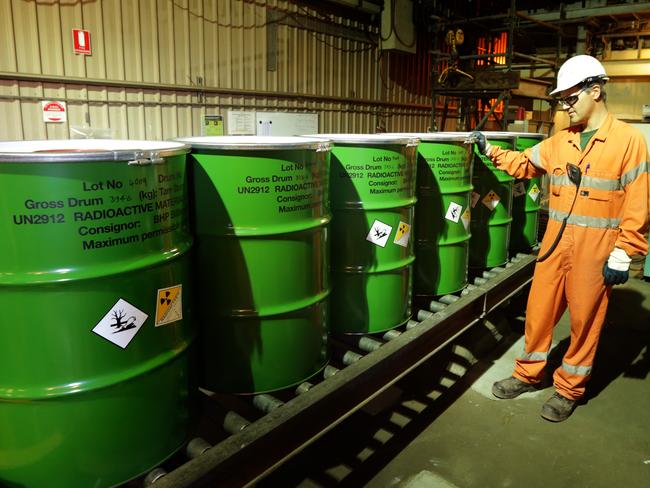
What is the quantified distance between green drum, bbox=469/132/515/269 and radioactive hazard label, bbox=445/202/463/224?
20.1 inches

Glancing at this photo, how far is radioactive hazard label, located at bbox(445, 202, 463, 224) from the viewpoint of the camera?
9.79 feet

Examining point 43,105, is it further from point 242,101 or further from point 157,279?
point 157,279

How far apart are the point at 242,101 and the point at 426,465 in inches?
224

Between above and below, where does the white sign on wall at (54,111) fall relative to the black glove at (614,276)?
above

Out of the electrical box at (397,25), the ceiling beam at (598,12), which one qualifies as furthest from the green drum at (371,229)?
the ceiling beam at (598,12)

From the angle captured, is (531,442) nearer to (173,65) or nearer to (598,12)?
(173,65)

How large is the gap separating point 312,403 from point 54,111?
488 centimetres

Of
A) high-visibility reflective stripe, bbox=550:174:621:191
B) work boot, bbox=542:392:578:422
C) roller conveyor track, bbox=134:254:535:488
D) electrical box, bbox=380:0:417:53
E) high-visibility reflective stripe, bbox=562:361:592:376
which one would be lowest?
work boot, bbox=542:392:578:422

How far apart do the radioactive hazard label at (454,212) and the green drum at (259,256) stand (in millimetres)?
1106

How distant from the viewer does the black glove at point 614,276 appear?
8.57 ft

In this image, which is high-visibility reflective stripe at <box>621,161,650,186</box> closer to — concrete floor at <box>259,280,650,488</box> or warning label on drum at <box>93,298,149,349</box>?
concrete floor at <box>259,280,650,488</box>

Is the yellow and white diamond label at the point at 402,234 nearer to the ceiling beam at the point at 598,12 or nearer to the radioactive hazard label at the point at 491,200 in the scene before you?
the radioactive hazard label at the point at 491,200

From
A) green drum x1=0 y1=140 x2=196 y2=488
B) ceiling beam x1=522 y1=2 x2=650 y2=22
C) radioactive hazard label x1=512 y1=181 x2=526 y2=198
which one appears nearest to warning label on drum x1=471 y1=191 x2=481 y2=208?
radioactive hazard label x1=512 y1=181 x2=526 y2=198

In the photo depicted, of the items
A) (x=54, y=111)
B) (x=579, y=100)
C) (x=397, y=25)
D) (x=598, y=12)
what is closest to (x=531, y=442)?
(x=579, y=100)
